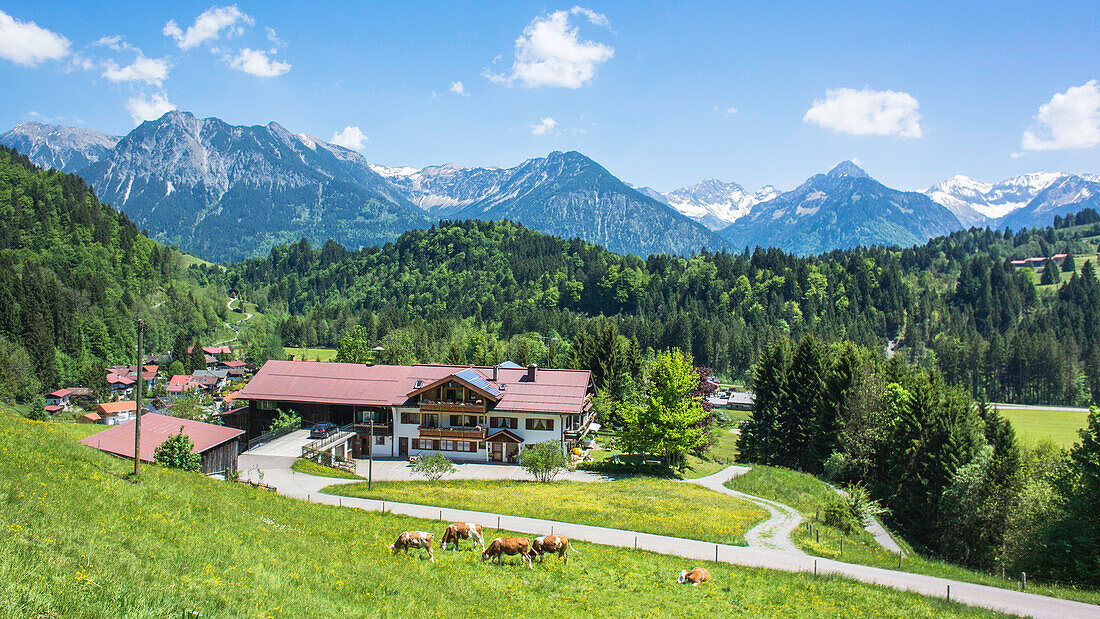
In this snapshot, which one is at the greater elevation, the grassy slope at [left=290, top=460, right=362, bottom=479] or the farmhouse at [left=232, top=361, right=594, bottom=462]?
the farmhouse at [left=232, top=361, right=594, bottom=462]

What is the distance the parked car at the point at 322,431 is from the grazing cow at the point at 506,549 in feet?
129

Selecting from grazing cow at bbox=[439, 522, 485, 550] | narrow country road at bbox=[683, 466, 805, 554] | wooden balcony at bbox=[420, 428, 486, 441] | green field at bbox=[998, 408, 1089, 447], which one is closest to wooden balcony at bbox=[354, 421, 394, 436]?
wooden balcony at bbox=[420, 428, 486, 441]

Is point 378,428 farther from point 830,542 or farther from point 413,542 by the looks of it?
point 830,542

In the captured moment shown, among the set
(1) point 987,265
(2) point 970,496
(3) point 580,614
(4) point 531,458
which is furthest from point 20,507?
(1) point 987,265

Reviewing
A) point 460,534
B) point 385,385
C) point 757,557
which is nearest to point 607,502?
point 757,557

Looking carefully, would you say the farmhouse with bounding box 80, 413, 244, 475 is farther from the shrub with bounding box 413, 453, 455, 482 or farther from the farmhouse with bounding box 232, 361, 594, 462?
the farmhouse with bounding box 232, 361, 594, 462

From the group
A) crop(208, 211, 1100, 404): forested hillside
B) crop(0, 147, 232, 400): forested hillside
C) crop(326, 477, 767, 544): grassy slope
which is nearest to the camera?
crop(326, 477, 767, 544): grassy slope

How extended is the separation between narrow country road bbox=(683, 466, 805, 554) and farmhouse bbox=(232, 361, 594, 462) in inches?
561

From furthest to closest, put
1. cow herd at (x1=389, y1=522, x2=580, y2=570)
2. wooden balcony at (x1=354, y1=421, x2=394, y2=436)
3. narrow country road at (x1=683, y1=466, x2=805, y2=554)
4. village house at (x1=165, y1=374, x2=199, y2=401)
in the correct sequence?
village house at (x1=165, y1=374, x2=199, y2=401) < wooden balcony at (x1=354, y1=421, x2=394, y2=436) < narrow country road at (x1=683, y1=466, x2=805, y2=554) < cow herd at (x1=389, y1=522, x2=580, y2=570)

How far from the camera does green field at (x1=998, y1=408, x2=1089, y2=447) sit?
80.2 meters

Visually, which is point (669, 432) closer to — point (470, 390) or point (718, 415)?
point (470, 390)

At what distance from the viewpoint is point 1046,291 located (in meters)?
193

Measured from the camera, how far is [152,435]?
44.4m

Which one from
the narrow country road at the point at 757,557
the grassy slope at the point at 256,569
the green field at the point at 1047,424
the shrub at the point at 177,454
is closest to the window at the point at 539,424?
the narrow country road at the point at 757,557
